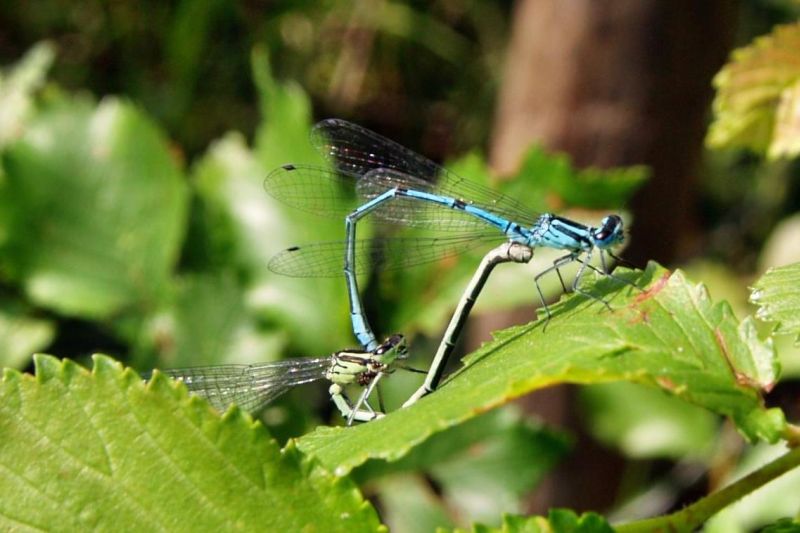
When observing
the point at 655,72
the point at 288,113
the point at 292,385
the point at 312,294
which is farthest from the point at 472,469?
the point at 655,72

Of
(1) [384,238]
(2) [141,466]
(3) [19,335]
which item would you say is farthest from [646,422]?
(2) [141,466]

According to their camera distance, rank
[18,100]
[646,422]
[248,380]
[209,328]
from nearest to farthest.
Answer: [248,380], [209,328], [18,100], [646,422]

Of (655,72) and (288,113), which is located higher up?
(655,72)

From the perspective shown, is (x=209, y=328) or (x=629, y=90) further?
(x=629, y=90)

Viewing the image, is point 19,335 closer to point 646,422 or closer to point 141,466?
point 141,466

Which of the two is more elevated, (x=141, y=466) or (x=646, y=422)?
(x=646, y=422)

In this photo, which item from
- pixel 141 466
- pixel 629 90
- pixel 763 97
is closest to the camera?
pixel 141 466

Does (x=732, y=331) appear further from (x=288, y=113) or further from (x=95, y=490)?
(x=288, y=113)

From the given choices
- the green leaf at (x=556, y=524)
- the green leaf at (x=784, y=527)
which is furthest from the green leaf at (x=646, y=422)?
the green leaf at (x=556, y=524)
